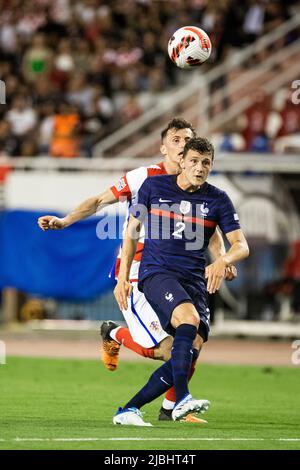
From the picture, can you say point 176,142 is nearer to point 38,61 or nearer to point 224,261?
point 224,261

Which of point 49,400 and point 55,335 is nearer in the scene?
point 49,400

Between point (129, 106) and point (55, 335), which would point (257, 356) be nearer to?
point (55, 335)

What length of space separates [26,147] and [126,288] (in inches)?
563

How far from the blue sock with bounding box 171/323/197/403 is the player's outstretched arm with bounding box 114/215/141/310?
1.71 ft

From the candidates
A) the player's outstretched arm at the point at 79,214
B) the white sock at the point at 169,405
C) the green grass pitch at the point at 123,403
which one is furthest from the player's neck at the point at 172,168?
the green grass pitch at the point at 123,403

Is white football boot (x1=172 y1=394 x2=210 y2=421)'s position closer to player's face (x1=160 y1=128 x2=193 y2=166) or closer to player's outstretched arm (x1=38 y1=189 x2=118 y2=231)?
player's outstretched arm (x1=38 y1=189 x2=118 y2=231)

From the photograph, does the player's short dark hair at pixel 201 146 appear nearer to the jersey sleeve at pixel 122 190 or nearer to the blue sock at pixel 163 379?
the jersey sleeve at pixel 122 190

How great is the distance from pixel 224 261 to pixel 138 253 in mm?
1328

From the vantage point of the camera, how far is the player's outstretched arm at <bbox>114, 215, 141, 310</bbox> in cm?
987

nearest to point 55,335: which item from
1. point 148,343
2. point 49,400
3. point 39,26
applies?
point 39,26

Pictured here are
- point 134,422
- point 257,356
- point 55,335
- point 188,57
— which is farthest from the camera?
point 55,335

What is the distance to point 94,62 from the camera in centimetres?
2627

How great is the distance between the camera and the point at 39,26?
28062 millimetres

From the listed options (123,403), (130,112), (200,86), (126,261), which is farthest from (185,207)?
(130,112)
